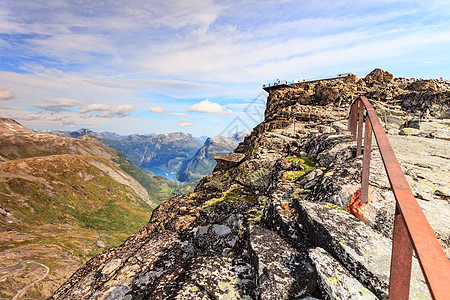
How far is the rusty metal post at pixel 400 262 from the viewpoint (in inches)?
114

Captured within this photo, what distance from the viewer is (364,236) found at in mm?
5316

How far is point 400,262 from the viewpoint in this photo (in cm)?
299

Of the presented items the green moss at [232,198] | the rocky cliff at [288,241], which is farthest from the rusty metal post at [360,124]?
the green moss at [232,198]

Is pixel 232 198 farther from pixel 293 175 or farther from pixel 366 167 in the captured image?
pixel 366 167

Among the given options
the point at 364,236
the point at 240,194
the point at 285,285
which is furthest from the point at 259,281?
the point at 240,194

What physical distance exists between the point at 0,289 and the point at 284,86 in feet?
629

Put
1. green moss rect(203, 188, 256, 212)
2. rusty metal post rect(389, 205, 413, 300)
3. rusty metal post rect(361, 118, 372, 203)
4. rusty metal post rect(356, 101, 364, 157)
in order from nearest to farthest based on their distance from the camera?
rusty metal post rect(389, 205, 413, 300), rusty metal post rect(361, 118, 372, 203), rusty metal post rect(356, 101, 364, 157), green moss rect(203, 188, 256, 212)

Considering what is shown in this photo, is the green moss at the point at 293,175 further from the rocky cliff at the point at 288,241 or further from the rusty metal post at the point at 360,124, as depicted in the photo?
the rusty metal post at the point at 360,124

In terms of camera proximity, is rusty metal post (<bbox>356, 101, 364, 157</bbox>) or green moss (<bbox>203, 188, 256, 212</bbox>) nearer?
rusty metal post (<bbox>356, 101, 364, 157</bbox>)

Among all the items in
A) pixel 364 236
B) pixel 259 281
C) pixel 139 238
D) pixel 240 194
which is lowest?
pixel 139 238

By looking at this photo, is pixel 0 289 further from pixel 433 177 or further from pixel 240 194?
pixel 433 177

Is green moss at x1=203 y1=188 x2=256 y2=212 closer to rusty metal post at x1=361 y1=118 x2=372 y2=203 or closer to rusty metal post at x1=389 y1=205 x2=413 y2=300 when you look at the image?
rusty metal post at x1=361 y1=118 x2=372 y2=203

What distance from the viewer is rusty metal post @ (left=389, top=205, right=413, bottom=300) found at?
9.50 feet

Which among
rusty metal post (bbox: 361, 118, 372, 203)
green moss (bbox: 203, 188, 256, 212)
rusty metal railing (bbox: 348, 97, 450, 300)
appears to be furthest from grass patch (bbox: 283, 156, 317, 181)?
rusty metal railing (bbox: 348, 97, 450, 300)
